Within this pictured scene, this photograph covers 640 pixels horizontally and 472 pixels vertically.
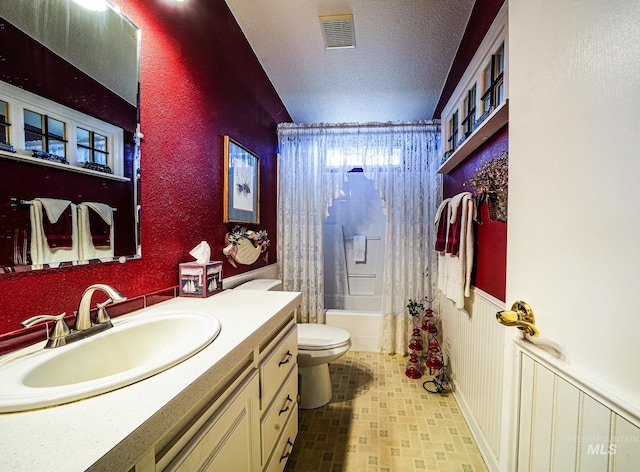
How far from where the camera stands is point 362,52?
6.13ft

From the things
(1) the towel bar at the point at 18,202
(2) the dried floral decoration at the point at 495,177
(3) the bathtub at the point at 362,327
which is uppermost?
(2) the dried floral decoration at the point at 495,177

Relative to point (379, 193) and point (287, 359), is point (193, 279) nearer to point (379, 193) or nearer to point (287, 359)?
point (287, 359)

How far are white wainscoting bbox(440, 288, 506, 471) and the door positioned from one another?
1.93 ft

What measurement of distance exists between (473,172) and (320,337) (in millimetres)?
1455

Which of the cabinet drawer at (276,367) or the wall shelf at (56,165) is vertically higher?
the wall shelf at (56,165)

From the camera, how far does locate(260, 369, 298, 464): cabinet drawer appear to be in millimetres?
941

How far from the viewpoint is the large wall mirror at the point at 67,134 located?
649 mm

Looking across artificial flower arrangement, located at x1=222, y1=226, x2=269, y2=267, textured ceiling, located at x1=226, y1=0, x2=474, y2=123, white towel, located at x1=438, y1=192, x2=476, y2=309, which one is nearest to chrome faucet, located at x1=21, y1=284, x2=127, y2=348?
artificial flower arrangement, located at x1=222, y1=226, x2=269, y2=267

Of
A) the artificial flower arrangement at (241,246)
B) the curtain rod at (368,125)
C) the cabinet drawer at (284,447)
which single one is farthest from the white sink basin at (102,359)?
the curtain rod at (368,125)

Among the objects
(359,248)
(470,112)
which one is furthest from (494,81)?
(359,248)

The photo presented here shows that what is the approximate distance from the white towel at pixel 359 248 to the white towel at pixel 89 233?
271cm

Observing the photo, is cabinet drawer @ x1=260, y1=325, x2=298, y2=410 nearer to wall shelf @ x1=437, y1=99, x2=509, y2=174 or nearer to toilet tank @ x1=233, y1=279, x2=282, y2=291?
toilet tank @ x1=233, y1=279, x2=282, y2=291

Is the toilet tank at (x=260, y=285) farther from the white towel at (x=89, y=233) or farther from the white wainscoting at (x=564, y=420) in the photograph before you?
the white wainscoting at (x=564, y=420)

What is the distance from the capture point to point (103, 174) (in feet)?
2.88
